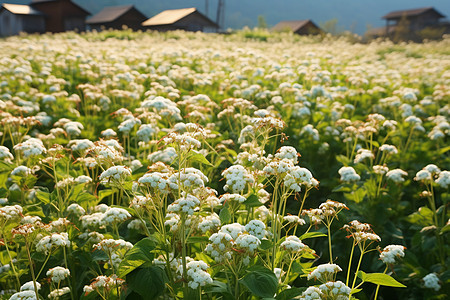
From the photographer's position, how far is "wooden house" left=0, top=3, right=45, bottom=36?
6375 centimetres

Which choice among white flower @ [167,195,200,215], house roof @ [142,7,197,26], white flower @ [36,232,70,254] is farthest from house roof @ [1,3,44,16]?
white flower @ [167,195,200,215]

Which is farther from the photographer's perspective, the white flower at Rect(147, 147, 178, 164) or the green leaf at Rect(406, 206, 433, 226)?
the green leaf at Rect(406, 206, 433, 226)

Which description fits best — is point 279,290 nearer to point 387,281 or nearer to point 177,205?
point 387,281

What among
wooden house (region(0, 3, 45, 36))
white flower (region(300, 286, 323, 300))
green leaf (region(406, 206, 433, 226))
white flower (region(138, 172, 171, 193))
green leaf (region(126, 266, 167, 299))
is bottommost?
green leaf (region(406, 206, 433, 226))

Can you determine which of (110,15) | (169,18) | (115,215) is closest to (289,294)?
(115,215)

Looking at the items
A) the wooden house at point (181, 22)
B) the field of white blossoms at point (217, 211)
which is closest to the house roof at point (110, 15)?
the wooden house at point (181, 22)

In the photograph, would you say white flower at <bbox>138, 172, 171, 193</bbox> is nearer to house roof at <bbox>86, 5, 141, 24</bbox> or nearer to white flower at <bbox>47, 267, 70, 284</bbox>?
white flower at <bbox>47, 267, 70, 284</bbox>

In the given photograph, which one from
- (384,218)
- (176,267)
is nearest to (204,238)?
(176,267)

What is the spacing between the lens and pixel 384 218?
6.11 m

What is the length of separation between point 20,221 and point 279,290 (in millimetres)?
2837

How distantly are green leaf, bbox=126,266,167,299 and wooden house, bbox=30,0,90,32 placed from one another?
67689mm

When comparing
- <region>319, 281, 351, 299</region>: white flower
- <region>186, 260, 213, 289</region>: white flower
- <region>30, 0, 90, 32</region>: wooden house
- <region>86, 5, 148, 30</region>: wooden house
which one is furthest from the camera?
<region>30, 0, 90, 32</region>: wooden house

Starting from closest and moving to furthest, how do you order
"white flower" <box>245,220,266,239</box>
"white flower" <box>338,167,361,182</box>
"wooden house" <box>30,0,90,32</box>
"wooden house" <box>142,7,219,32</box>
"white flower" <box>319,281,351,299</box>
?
"white flower" <box>319,281,351,299</box> → "white flower" <box>245,220,266,239</box> → "white flower" <box>338,167,361,182</box> → "wooden house" <box>142,7,219,32</box> → "wooden house" <box>30,0,90,32</box>

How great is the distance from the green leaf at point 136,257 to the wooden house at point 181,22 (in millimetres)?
55884
